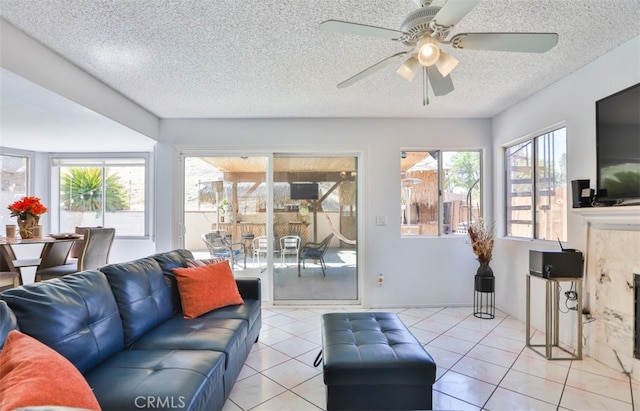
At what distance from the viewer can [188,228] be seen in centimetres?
417

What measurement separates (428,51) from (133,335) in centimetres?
235

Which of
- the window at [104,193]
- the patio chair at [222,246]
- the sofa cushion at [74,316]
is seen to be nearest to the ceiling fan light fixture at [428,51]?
the sofa cushion at [74,316]

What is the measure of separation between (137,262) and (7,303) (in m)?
0.95

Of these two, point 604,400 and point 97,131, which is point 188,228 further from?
point 604,400

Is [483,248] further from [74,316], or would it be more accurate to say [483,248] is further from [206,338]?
[74,316]

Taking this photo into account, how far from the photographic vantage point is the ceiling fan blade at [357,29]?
1.48 m

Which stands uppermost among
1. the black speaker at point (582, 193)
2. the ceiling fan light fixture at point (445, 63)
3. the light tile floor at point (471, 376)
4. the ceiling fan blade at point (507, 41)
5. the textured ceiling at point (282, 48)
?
the textured ceiling at point (282, 48)

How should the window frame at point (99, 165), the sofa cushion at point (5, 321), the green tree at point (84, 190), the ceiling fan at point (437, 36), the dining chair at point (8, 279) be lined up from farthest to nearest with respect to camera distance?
the green tree at point (84, 190) → the window frame at point (99, 165) → the dining chair at point (8, 279) → the ceiling fan at point (437, 36) → the sofa cushion at point (5, 321)

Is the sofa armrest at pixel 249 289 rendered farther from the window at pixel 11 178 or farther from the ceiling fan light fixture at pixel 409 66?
the window at pixel 11 178

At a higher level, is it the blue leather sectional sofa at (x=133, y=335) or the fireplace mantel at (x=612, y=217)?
the fireplace mantel at (x=612, y=217)

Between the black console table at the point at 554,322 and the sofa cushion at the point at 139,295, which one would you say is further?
the black console table at the point at 554,322

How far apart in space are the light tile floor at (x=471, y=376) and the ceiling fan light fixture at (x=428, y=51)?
81.8 inches

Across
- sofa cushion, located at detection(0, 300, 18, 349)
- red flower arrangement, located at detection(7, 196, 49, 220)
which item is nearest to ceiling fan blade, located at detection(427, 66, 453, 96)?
sofa cushion, located at detection(0, 300, 18, 349)

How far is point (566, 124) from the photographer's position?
2.84 metres
